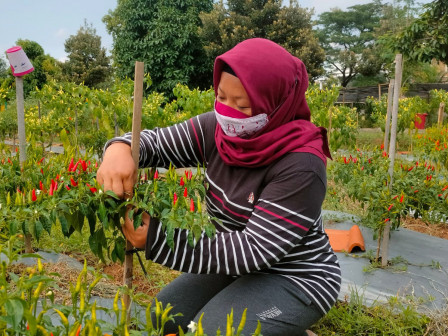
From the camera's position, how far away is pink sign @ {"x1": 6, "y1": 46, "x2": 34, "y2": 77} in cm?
222

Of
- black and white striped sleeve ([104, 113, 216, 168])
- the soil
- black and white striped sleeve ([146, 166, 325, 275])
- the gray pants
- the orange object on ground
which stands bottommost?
the soil

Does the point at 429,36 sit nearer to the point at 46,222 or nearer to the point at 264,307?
the point at 264,307

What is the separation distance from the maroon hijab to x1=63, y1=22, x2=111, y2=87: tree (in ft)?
68.4

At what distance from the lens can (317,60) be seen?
58.2 ft

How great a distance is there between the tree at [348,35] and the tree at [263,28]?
1148 centimetres

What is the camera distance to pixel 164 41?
17.0m

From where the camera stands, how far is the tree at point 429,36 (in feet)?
34.5

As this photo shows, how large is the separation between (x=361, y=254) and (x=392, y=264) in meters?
0.22

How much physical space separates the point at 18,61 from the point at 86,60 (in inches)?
816

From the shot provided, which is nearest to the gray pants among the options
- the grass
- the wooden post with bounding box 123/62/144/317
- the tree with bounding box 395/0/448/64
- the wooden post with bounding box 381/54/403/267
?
the wooden post with bounding box 123/62/144/317

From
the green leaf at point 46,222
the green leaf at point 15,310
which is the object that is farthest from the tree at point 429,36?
the green leaf at point 15,310

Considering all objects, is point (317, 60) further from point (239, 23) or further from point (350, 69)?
point (350, 69)

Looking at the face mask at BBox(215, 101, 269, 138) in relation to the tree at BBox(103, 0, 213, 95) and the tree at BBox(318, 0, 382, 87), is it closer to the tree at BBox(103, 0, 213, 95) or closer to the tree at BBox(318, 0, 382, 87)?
the tree at BBox(103, 0, 213, 95)

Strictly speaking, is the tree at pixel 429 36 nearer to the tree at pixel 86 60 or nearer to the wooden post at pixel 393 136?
the wooden post at pixel 393 136
